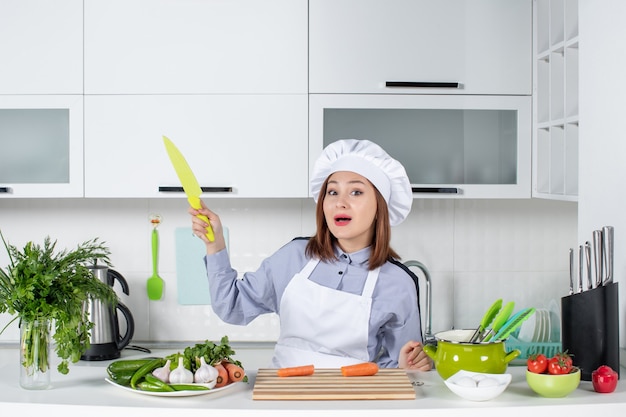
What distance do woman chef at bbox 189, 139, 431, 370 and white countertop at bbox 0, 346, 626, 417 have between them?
0.46 meters

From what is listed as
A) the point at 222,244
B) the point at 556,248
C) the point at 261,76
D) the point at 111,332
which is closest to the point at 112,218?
the point at 111,332

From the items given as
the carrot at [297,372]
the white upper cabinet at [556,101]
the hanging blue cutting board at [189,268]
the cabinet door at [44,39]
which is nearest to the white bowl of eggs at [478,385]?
the carrot at [297,372]

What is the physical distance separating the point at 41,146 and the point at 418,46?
4.38 ft

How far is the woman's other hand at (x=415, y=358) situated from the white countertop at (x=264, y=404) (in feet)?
0.69

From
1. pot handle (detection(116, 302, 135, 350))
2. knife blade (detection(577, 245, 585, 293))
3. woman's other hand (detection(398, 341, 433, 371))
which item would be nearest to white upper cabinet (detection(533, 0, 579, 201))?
knife blade (detection(577, 245, 585, 293))

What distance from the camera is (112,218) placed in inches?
118

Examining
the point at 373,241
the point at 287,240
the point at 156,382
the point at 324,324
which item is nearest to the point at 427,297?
the point at 287,240

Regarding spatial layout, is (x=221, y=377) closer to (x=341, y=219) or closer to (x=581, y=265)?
(x=341, y=219)

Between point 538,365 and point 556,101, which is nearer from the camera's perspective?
point 538,365

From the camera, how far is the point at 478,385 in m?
1.52

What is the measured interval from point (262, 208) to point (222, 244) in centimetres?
106

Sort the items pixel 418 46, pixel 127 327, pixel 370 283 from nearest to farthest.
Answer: pixel 370 283 → pixel 418 46 → pixel 127 327

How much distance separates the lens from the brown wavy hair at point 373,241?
7.09ft

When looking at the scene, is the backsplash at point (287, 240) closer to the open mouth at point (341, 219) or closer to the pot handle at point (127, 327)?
the pot handle at point (127, 327)
